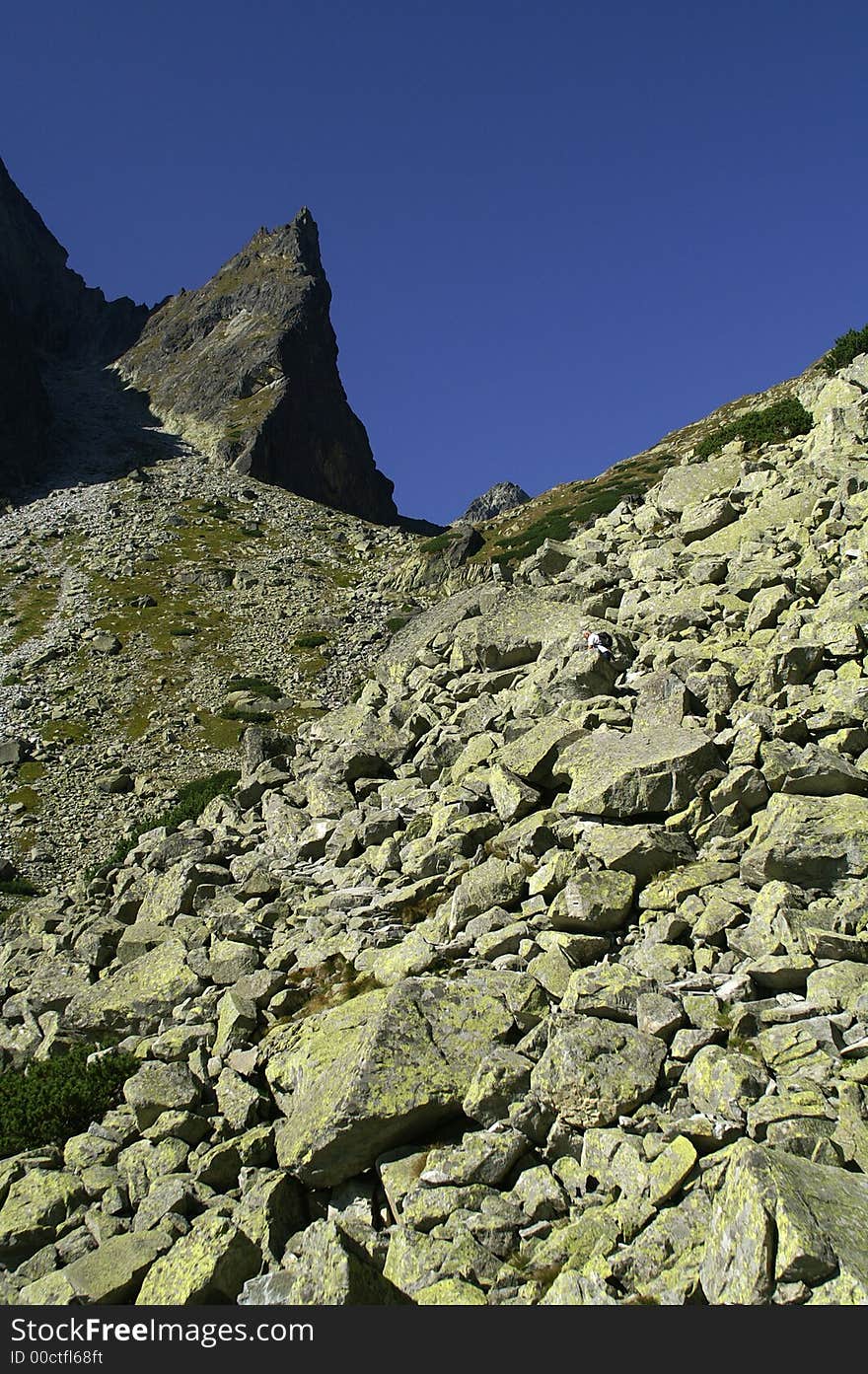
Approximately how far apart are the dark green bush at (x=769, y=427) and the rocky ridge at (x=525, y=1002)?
39.0 ft

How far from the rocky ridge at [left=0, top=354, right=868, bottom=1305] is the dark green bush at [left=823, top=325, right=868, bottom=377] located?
62.7 ft

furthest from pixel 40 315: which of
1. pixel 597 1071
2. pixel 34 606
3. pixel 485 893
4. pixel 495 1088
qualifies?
pixel 597 1071

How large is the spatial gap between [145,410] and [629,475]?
239 feet

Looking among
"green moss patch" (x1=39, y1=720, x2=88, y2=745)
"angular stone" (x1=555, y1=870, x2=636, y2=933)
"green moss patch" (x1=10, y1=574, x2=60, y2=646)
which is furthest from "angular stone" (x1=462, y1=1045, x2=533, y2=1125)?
"green moss patch" (x1=10, y1=574, x2=60, y2=646)

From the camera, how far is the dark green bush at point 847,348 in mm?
38250

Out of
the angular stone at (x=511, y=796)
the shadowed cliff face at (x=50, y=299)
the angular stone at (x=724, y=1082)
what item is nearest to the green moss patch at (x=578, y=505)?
the angular stone at (x=511, y=796)

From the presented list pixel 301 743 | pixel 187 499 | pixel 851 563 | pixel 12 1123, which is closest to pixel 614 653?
pixel 851 563

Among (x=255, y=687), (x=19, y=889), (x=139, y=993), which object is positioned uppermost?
(x=255, y=687)

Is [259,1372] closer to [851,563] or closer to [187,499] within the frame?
[851,563]

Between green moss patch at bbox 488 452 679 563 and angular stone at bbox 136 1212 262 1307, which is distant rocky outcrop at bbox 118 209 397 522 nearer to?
green moss patch at bbox 488 452 679 563

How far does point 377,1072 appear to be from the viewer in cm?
1079

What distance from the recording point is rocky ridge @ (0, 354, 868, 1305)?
873cm

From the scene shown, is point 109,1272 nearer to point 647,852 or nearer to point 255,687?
point 647,852

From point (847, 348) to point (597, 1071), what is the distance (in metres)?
37.8
